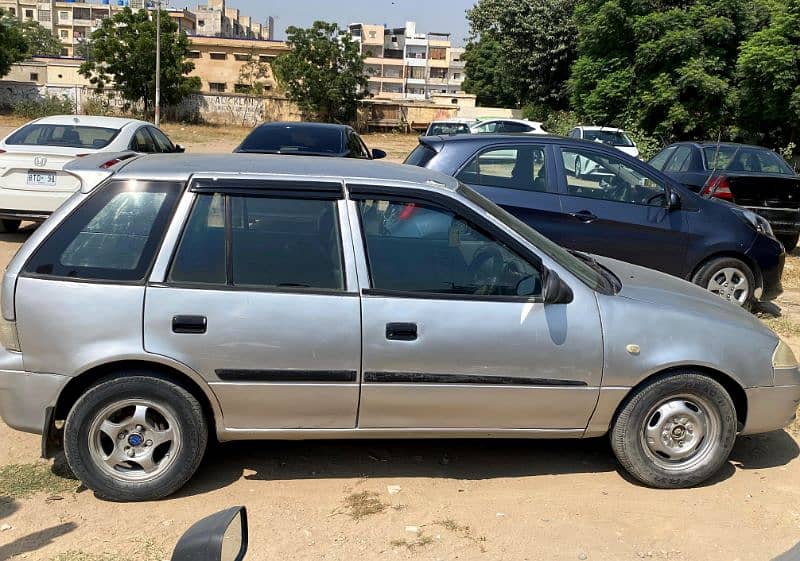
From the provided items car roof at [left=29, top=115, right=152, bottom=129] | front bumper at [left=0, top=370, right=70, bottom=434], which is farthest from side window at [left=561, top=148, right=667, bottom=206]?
car roof at [left=29, top=115, right=152, bottom=129]

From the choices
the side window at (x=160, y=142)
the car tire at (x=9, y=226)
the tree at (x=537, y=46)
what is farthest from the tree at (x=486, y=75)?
the car tire at (x=9, y=226)

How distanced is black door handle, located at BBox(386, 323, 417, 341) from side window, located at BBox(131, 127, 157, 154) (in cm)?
824

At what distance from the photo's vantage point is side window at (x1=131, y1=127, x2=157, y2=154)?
11.2 metres

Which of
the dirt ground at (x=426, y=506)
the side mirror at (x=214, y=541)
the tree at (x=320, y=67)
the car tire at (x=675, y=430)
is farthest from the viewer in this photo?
the tree at (x=320, y=67)

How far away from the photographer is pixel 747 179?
10.8 meters

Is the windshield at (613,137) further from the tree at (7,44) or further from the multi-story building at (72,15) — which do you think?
the multi-story building at (72,15)

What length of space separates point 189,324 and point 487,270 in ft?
4.96

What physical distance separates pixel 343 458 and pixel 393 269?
122 centimetres

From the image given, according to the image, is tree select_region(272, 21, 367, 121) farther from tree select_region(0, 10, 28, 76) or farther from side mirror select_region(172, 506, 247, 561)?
side mirror select_region(172, 506, 247, 561)

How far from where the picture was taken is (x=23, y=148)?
10.1 m

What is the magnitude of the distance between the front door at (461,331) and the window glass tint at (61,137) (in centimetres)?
766

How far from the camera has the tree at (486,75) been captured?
50422 millimetres

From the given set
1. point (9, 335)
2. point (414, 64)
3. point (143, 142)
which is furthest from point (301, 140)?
point (414, 64)

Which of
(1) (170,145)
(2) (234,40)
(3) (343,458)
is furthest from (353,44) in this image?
(3) (343,458)
